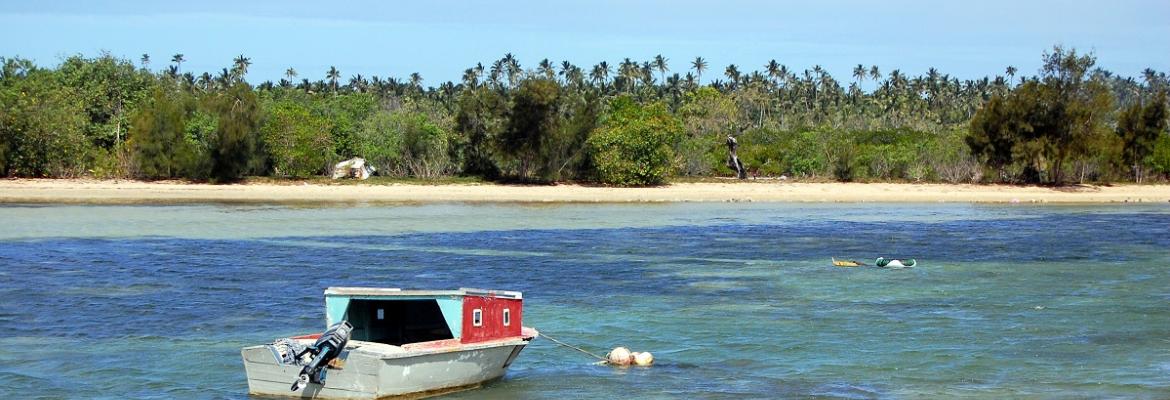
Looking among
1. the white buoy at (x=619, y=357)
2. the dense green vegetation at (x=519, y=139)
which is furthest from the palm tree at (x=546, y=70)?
the white buoy at (x=619, y=357)

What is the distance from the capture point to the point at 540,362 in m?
21.0

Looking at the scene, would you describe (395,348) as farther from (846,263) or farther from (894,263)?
(894,263)

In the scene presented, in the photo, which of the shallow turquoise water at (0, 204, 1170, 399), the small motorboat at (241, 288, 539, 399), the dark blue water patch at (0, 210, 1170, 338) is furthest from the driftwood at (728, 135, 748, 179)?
the small motorboat at (241, 288, 539, 399)

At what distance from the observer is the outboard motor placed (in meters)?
16.8

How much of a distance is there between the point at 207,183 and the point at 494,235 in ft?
89.9

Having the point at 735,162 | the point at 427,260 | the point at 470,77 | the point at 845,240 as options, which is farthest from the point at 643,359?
the point at 470,77

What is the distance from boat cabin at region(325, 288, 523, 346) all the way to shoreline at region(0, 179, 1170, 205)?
43.4 metres

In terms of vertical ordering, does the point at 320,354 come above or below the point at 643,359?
above

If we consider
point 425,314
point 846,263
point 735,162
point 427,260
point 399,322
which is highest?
point 735,162

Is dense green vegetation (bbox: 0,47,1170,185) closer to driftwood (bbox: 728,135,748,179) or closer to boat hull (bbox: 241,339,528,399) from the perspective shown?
driftwood (bbox: 728,135,748,179)

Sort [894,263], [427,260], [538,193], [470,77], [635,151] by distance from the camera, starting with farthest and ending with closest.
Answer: [470,77] < [635,151] < [538,193] < [427,260] < [894,263]

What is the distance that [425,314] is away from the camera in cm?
2003

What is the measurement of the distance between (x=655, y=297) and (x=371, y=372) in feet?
41.9

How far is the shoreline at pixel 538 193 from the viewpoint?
62.6 m
